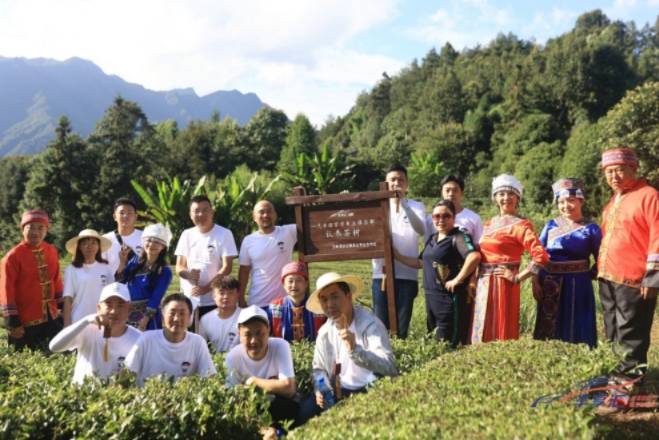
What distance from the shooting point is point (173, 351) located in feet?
12.8

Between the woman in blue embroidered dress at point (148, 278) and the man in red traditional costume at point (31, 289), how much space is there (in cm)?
80

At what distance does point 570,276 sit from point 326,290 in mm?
2180

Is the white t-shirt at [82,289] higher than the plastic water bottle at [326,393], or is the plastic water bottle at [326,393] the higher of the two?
the white t-shirt at [82,289]

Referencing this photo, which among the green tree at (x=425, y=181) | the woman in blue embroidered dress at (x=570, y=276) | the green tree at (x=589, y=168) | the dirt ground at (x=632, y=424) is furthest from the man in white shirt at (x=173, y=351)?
the green tree at (x=425, y=181)

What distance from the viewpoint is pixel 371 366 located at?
12.2ft

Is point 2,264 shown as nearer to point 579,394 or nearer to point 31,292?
point 31,292

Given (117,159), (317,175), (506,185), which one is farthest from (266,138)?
(506,185)

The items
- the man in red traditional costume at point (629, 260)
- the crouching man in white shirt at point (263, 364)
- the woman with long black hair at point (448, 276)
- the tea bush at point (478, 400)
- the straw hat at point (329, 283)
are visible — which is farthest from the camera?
the woman with long black hair at point (448, 276)

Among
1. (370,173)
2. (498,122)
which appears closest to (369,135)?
(498,122)

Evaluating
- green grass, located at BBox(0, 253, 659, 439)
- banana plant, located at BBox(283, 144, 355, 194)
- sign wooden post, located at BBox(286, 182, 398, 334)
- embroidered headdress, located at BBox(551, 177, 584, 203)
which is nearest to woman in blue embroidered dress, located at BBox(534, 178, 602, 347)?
embroidered headdress, located at BBox(551, 177, 584, 203)

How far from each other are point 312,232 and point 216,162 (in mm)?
30264

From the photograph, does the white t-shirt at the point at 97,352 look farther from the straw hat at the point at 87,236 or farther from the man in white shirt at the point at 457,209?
the man in white shirt at the point at 457,209

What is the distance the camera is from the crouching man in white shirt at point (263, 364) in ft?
12.1

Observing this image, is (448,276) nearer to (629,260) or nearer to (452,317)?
(452,317)
